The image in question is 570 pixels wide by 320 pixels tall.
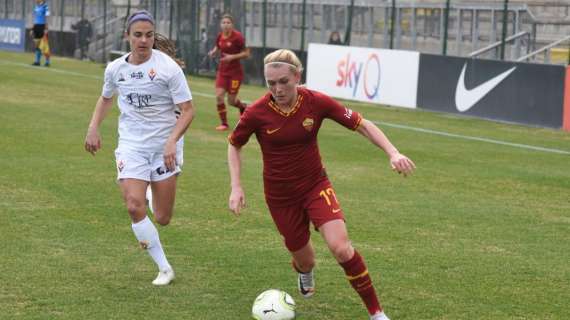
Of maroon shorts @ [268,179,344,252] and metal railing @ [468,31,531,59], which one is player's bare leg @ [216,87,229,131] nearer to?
metal railing @ [468,31,531,59]

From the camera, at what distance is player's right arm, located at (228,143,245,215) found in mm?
7008

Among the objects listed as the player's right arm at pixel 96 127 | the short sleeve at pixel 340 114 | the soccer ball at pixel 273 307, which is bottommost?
the soccer ball at pixel 273 307

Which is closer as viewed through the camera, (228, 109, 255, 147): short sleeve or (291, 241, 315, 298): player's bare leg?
(228, 109, 255, 147): short sleeve

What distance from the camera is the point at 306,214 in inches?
285

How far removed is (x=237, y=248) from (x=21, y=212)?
2.55 m

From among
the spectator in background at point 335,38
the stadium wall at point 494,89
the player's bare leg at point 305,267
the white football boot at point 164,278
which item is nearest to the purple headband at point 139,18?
the white football boot at point 164,278

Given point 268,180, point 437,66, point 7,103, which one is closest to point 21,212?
point 268,180

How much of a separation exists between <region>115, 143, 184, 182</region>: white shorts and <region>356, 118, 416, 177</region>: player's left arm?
5.74 feet

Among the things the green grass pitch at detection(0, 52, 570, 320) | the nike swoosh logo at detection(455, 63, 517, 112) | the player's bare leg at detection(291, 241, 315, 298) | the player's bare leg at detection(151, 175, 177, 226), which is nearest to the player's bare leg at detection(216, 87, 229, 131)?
the green grass pitch at detection(0, 52, 570, 320)

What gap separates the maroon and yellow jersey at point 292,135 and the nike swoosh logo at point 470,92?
52.2ft

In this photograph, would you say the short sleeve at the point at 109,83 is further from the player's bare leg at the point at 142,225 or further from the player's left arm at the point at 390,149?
the player's left arm at the point at 390,149

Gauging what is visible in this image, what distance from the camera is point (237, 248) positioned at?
9.47m

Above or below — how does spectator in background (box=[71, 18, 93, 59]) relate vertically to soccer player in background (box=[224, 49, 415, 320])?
below

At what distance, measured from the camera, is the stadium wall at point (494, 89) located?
2136 centimetres
